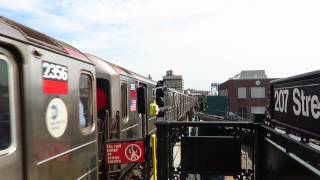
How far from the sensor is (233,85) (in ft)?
231

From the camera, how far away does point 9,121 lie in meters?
3.55

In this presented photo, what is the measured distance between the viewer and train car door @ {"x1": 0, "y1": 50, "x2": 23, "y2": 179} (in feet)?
11.2

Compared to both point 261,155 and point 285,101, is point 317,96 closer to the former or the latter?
point 285,101

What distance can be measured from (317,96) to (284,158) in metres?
0.63

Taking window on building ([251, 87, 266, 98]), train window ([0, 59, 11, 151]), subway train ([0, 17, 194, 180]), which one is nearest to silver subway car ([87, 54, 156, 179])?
subway train ([0, 17, 194, 180])

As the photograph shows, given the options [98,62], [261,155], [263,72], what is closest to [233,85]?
[263,72]

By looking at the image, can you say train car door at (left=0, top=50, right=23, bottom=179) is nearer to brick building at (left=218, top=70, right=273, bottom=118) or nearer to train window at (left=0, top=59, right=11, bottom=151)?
train window at (left=0, top=59, right=11, bottom=151)

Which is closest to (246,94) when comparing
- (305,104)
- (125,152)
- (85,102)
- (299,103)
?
(125,152)

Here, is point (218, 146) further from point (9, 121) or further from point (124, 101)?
point (124, 101)

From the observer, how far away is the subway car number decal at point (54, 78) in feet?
14.0

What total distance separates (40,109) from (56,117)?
0.52m

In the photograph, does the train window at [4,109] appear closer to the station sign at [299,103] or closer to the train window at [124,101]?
the station sign at [299,103]

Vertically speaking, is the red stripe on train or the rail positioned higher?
the red stripe on train

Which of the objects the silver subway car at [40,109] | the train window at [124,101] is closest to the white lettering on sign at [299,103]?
the silver subway car at [40,109]
